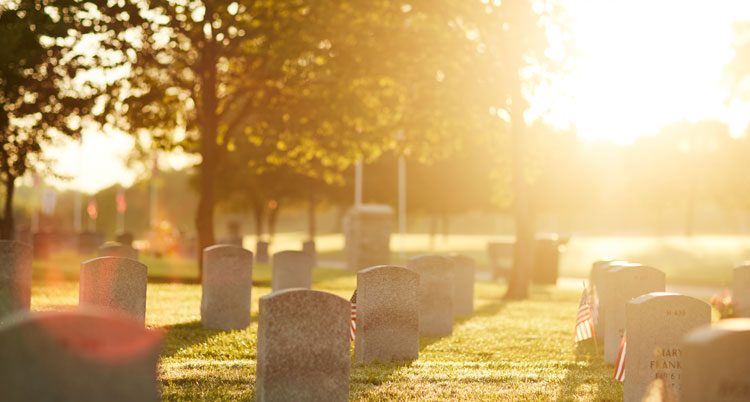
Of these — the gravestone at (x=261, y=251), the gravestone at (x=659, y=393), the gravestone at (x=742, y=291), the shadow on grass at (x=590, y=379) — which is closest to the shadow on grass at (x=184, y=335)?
the shadow on grass at (x=590, y=379)

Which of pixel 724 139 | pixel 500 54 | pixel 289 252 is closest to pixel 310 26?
pixel 500 54

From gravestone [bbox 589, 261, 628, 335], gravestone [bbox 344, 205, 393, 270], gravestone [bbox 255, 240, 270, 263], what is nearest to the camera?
gravestone [bbox 589, 261, 628, 335]

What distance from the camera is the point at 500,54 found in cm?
2219

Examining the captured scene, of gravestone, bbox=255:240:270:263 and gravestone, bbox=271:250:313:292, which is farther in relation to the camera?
gravestone, bbox=255:240:270:263

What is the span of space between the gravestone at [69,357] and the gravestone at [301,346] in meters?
2.70

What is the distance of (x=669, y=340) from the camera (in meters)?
8.69

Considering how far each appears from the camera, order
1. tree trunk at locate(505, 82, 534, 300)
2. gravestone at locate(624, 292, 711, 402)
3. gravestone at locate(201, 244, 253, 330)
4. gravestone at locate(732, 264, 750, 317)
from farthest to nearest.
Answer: tree trunk at locate(505, 82, 534, 300), gravestone at locate(732, 264, 750, 317), gravestone at locate(201, 244, 253, 330), gravestone at locate(624, 292, 711, 402)

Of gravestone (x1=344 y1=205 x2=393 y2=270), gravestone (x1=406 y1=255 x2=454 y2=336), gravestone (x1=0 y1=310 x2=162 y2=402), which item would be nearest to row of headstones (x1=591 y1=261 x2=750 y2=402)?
gravestone (x1=406 y1=255 x2=454 y2=336)

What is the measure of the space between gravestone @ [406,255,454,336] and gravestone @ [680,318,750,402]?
8.79m

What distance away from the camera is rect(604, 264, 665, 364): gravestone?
1174 cm

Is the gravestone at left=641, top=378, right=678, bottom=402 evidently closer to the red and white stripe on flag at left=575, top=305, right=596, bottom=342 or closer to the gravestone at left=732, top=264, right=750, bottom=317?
the red and white stripe on flag at left=575, top=305, right=596, bottom=342

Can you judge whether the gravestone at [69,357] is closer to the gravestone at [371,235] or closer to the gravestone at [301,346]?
the gravestone at [301,346]

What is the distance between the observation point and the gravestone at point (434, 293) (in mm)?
14320

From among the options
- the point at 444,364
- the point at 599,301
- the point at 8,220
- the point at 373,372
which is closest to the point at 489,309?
the point at 599,301
